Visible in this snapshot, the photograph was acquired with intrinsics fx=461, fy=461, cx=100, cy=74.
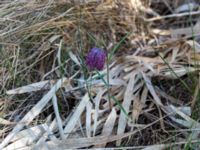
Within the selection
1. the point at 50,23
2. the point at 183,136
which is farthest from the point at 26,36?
the point at 183,136

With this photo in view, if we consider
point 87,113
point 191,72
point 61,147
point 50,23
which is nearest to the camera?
point 61,147

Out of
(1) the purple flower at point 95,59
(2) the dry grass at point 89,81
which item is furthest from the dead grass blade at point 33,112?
(1) the purple flower at point 95,59

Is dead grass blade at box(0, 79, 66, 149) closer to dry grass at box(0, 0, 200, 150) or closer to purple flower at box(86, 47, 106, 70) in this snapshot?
dry grass at box(0, 0, 200, 150)

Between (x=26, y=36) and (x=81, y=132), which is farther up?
(x=26, y=36)

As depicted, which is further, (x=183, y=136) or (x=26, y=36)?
(x=26, y=36)

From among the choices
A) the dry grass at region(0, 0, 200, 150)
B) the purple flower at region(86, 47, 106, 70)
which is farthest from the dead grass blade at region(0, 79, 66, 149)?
the purple flower at region(86, 47, 106, 70)

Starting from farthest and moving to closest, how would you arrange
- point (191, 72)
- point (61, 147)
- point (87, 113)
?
point (191, 72)
point (87, 113)
point (61, 147)

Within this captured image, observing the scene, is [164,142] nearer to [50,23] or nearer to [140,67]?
[140,67]

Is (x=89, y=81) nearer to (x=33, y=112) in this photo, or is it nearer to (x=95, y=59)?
(x=95, y=59)

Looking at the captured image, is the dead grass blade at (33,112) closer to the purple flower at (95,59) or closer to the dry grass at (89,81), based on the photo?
the dry grass at (89,81)
